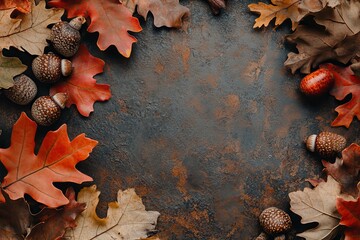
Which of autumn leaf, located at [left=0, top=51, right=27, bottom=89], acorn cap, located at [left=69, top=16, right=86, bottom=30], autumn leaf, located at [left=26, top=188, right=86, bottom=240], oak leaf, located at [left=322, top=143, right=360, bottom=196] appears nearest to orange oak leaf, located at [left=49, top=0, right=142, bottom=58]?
acorn cap, located at [left=69, top=16, right=86, bottom=30]

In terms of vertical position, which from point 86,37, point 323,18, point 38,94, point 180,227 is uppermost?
point 323,18

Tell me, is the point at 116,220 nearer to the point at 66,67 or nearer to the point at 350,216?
the point at 66,67

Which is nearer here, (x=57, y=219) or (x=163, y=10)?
(x=57, y=219)

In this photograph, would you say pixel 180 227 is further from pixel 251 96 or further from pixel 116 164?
pixel 251 96

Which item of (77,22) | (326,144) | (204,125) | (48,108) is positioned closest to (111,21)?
(77,22)

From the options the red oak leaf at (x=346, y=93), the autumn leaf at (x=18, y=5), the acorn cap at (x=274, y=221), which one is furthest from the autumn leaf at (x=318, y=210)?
the autumn leaf at (x=18, y=5)

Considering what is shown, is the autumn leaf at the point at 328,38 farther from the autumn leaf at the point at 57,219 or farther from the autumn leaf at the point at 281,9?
the autumn leaf at the point at 57,219

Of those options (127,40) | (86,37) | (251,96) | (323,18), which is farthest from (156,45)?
(323,18)
